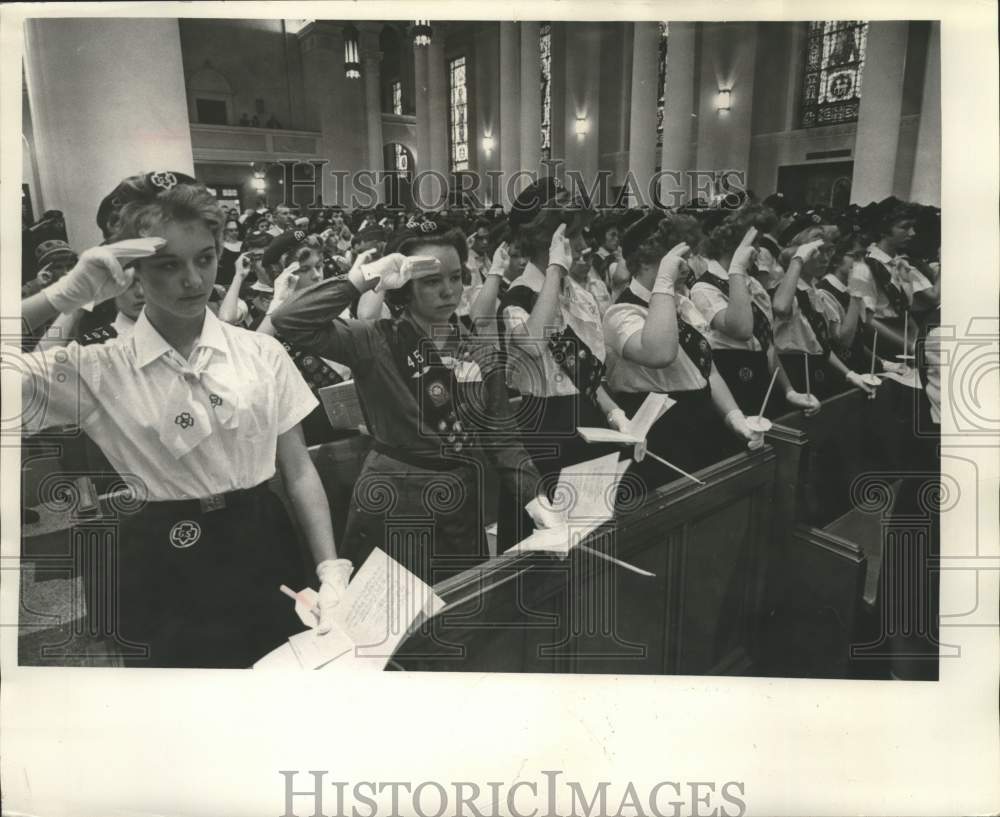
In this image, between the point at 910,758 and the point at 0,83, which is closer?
the point at 0,83

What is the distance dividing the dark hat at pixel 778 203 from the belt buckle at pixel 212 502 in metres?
1.89

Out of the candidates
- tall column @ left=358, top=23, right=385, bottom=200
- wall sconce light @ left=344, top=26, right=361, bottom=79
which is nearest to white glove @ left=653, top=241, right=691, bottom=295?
tall column @ left=358, top=23, right=385, bottom=200

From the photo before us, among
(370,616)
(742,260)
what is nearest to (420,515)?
(370,616)

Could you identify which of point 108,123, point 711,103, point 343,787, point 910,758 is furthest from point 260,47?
point 910,758

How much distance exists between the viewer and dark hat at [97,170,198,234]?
214cm

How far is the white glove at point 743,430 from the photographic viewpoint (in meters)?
2.34

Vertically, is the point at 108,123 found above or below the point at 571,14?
below

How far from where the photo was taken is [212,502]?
2234 mm

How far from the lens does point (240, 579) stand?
7.47ft

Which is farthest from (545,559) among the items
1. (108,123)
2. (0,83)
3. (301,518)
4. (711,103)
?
(0,83)

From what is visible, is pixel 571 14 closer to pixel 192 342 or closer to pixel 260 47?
pixel 260 47

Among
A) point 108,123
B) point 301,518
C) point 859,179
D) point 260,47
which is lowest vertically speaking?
point 301,518

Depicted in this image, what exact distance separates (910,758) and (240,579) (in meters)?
2.20

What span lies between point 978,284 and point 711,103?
3.25 ft
